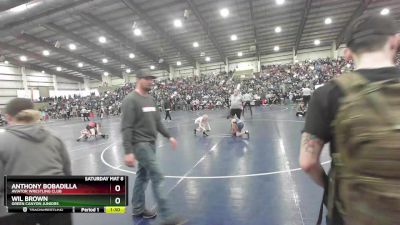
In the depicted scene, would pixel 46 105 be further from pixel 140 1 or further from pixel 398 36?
pixel 398 36

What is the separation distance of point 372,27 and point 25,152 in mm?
2577

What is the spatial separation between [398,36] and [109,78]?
51863 mm

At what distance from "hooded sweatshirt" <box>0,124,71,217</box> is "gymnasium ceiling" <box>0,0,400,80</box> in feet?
56.2

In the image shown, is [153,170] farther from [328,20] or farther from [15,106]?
[328,20]

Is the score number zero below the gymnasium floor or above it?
above

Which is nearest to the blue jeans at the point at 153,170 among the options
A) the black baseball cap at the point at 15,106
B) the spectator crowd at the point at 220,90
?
the black baseball cap at the point at 15,106

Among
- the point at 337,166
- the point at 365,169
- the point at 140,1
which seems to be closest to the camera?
the point at 365,169

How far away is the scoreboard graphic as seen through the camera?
7.80ft

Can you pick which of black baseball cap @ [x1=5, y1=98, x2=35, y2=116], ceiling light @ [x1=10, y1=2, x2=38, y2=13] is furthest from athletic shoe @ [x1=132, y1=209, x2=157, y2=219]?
ceiling light @ [x1=10, y1=2, x2=38, y2=13]

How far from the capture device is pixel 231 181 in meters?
5.39

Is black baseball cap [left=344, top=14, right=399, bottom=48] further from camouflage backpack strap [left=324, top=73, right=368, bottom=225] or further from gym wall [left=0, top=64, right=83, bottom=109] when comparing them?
gym wall [left=0, top=64, right=83, bottom=109]

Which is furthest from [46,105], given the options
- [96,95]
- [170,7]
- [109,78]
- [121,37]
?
[170,7]

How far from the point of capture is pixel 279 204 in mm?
4168

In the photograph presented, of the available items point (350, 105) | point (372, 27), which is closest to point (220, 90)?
point (372, 27)
